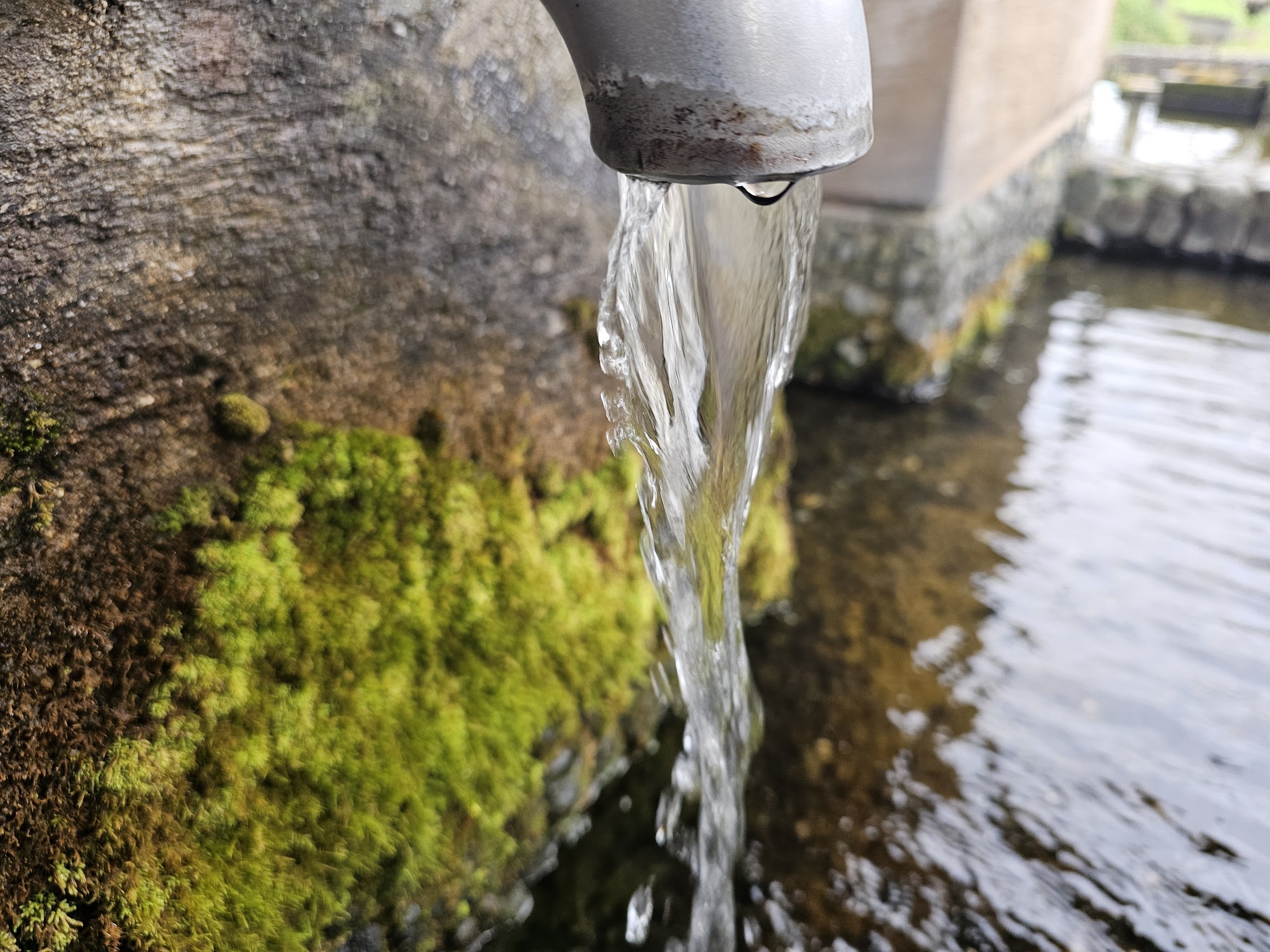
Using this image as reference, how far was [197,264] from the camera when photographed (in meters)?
1.75

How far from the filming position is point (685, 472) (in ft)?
7.57

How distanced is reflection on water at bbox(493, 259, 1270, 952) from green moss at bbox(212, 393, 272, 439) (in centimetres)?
148

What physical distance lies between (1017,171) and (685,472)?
5.62 meters

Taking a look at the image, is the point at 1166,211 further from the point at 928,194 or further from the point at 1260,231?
the point at 928,194

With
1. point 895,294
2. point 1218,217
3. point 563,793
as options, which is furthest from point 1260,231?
point 563,793

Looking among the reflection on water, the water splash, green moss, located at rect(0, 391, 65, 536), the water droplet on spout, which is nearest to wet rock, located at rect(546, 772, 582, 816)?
the reflection on water

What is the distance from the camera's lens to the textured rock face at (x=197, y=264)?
1537 millimetres

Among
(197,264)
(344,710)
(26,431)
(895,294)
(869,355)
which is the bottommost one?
(869,355)

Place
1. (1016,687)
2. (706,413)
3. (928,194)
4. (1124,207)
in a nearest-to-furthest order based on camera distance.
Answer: (706,413), (1016,687), (928,194), (1124,207)

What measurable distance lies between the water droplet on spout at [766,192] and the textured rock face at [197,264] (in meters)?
0.94

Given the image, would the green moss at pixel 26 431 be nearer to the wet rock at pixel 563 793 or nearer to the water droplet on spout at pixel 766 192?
the water droplet on spout at pixel 766 192

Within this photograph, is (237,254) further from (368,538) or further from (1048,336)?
(1048,336)

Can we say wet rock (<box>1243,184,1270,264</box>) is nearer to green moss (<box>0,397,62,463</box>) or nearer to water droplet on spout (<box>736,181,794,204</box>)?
water droplet on spout (<box>736,181,794,204</box>)

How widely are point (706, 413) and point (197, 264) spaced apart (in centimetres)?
133
